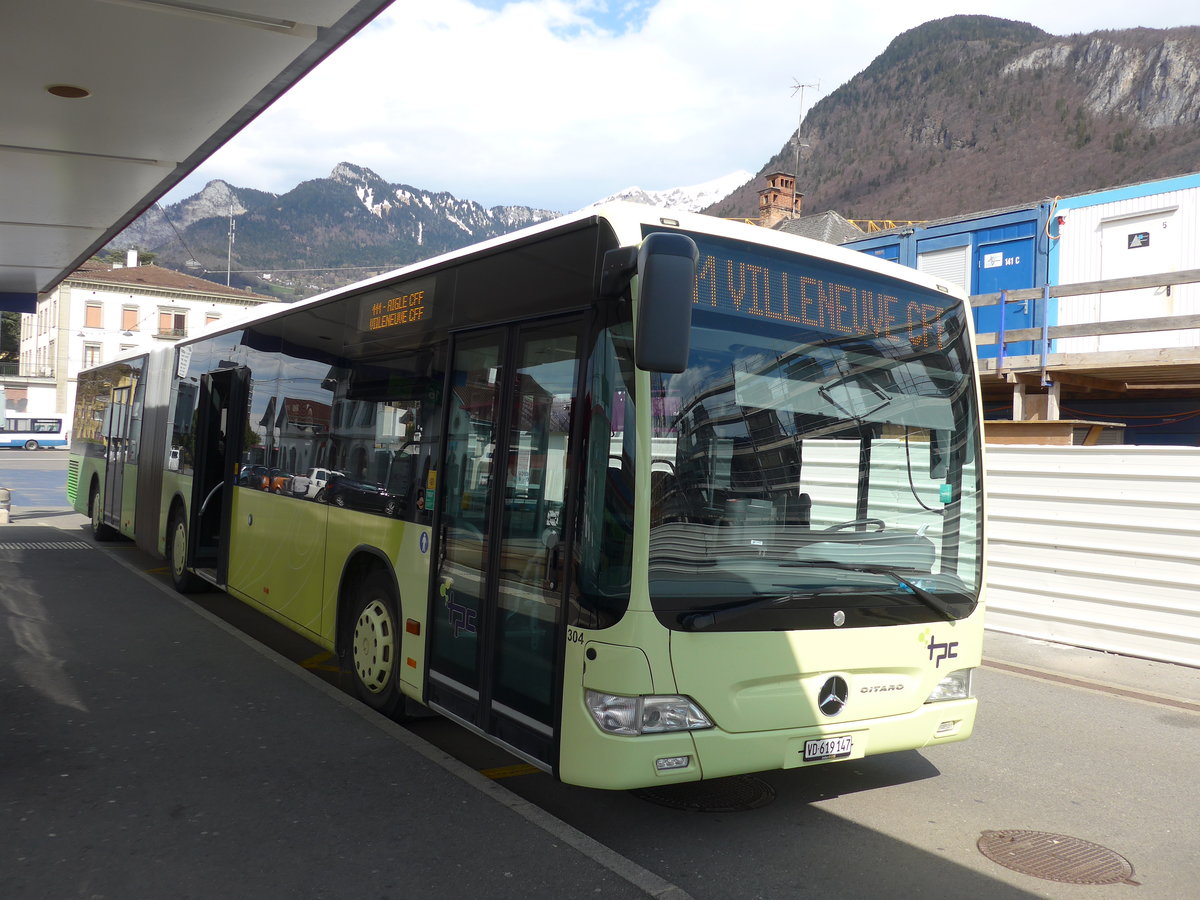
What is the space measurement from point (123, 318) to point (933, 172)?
309ft

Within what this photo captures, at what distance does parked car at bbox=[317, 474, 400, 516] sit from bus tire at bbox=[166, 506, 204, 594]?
4696mm

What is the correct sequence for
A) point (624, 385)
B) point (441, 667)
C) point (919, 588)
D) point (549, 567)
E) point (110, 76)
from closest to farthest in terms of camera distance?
1. point (624, 385)
2. point (549, 567)
3. point (919, 588)
4. point (441, 667)
5. point (110, 76)

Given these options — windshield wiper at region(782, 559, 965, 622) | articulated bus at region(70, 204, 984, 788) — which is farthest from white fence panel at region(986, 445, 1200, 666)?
windshield wiper at region(782, 559, 965, 622)

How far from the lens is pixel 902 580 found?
506cm

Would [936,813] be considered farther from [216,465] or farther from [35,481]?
[35,481]

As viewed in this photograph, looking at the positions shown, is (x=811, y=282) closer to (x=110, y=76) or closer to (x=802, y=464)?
(x=802, y=464)

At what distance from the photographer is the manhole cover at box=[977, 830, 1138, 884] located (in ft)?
15.2

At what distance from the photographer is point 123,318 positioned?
80.1 metres

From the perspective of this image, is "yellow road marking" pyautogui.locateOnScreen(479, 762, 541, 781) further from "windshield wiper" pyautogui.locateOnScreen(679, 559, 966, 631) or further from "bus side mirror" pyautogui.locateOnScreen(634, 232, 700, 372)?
"bus side mirror" pyautogui.locateOnScreen(634, 232, 700, 372)

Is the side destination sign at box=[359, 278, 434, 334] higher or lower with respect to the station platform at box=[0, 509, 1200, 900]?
higher

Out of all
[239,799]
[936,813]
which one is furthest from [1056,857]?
[239,799]

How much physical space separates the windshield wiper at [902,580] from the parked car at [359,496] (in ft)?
8.92

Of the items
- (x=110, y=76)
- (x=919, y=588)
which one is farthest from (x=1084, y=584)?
(x=110, y=76)

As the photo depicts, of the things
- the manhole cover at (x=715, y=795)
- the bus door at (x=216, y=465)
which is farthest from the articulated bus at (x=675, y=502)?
the bus door at (x=216, y=465)
